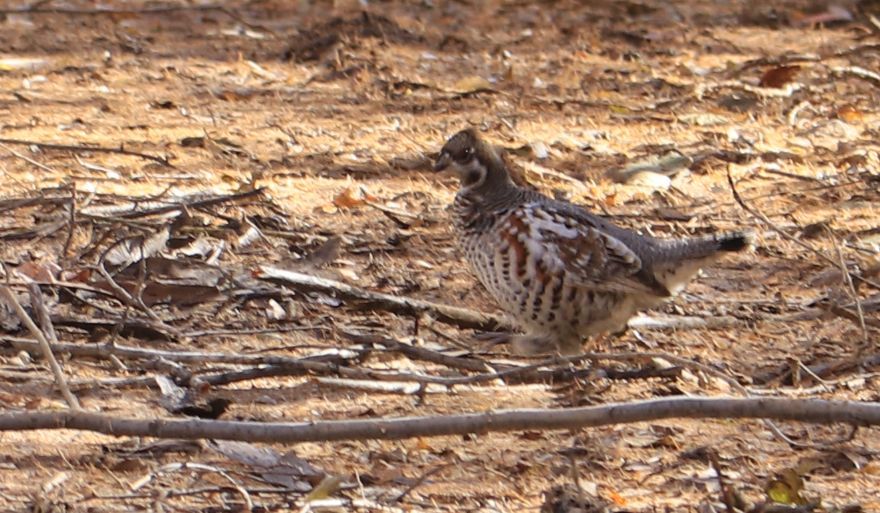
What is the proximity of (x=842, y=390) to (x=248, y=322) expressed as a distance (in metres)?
2.29

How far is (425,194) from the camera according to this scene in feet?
27.5

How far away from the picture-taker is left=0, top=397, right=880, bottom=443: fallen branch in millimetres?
4312

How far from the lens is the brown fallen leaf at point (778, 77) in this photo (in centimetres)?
1072

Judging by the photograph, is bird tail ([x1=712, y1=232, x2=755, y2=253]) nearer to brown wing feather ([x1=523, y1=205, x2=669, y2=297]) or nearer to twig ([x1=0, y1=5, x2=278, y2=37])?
brown wing feather ([x1=523, y1=205, x2=669, y2=297])

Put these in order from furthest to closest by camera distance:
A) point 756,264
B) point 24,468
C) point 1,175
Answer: point 1,175 < point 756,264 < point 24,468

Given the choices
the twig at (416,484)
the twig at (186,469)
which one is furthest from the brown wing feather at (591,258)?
the twig at (186,469)

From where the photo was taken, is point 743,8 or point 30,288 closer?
point 30,288

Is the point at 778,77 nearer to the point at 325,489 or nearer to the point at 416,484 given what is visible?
the point at 416,484

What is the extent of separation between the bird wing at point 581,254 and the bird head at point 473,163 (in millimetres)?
237

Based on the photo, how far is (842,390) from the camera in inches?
231

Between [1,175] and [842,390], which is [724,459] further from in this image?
[1,175]

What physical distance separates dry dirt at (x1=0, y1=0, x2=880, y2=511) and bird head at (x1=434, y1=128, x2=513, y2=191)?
0.62 m

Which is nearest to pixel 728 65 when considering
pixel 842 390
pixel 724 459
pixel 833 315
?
pixel 833 315

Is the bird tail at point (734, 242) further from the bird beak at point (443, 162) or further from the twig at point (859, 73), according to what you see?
the twig at point (859, 73)
